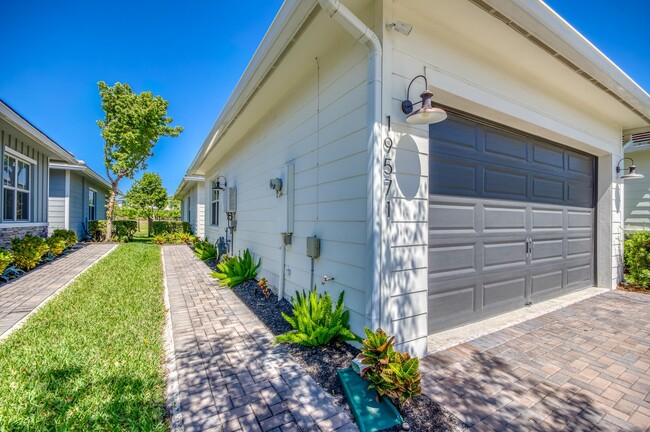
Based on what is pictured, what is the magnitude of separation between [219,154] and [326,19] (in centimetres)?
675

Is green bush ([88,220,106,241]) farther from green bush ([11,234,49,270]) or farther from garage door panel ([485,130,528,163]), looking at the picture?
garage door panel ([485,130,528,163])

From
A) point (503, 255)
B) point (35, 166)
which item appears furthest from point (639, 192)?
point (35, 166)

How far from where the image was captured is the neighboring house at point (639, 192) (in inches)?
263

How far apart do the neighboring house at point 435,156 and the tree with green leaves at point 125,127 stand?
1058 cm

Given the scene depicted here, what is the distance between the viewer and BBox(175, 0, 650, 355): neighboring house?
8.27 feet

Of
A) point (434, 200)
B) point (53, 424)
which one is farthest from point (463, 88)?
point (53, 424)

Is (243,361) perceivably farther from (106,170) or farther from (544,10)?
(106,170)

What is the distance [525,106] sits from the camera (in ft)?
12.1

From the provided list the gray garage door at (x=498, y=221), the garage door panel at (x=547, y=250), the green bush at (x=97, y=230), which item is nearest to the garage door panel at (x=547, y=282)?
the gray garage door at (x=498, y=221)

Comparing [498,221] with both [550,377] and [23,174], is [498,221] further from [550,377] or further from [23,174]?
[23,174]

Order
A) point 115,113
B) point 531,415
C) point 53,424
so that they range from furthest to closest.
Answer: point 115,113, point 531,415, point 53,424

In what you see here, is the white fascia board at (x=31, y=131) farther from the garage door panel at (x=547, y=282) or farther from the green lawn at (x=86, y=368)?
the garage door panel at (x=547, y=282)

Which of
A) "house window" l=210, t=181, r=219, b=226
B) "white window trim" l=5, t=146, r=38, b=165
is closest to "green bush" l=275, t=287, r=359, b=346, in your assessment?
"house window" l=210, t=181, r=219, b=226

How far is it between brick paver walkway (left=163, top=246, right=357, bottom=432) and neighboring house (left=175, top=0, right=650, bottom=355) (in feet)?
2.51
